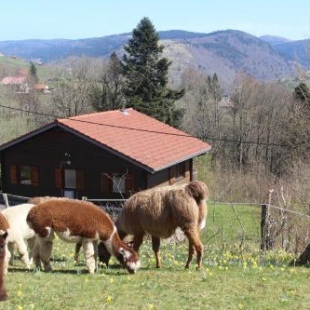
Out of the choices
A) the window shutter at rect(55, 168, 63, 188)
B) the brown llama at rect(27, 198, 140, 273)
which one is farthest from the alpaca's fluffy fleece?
the window shutter at rect(55, 168, 63, 188)

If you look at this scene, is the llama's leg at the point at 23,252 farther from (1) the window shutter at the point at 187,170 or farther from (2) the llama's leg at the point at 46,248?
(1) the window shutter at the point at 187,170

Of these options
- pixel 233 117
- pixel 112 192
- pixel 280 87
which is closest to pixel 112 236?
pixel 112 192

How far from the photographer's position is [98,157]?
109 feet

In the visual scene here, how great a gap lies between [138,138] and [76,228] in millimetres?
23624

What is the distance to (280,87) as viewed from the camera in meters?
80.1

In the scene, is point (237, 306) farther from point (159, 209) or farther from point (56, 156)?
point (56, 156)

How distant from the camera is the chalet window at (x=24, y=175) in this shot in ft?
118

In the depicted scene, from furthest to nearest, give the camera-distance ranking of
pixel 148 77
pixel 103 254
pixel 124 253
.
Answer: pixel 148 77, pixel 103 254, pixel 124 253

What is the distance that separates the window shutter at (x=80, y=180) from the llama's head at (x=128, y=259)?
960 inches

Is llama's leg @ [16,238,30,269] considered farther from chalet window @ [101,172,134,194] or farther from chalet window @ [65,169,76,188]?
chalet window @ [65,169,76,188]

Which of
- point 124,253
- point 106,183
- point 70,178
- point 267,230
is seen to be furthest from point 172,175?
point 124,253

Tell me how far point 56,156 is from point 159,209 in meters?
25.3

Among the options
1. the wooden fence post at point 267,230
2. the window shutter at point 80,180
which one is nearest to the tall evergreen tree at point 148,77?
the window shutter at point 80,180

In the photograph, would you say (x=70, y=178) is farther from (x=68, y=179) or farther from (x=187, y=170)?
(x=187, y=170)
